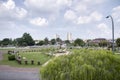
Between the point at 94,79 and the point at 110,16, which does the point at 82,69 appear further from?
the point at 110,16

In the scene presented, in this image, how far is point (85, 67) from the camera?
606 centimetres

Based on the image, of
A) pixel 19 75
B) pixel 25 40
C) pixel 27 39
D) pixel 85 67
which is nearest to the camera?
pixel 85 67

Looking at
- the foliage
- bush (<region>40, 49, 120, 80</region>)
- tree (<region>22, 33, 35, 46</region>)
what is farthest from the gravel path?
the foliage

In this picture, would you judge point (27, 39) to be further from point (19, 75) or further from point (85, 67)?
point (85, 67)

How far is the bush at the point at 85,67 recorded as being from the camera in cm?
612

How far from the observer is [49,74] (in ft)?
21.8

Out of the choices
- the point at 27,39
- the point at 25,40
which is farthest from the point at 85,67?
the point at 25,40

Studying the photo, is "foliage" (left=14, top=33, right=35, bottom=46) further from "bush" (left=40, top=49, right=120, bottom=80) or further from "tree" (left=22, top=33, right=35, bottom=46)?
"bush" (left=40, top=49, right=120, bottom=80)

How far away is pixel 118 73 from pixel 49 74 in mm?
1871

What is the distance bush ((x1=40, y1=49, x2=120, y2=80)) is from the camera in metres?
6.12

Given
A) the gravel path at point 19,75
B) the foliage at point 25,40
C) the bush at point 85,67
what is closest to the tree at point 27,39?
the foliage at point 25,40

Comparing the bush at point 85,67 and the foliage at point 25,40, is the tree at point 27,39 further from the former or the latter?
the bush at point 85,67

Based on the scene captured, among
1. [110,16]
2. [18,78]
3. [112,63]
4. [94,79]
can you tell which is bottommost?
[18,78]

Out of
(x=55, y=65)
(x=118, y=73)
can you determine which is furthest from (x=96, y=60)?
(x=55, y=65)
